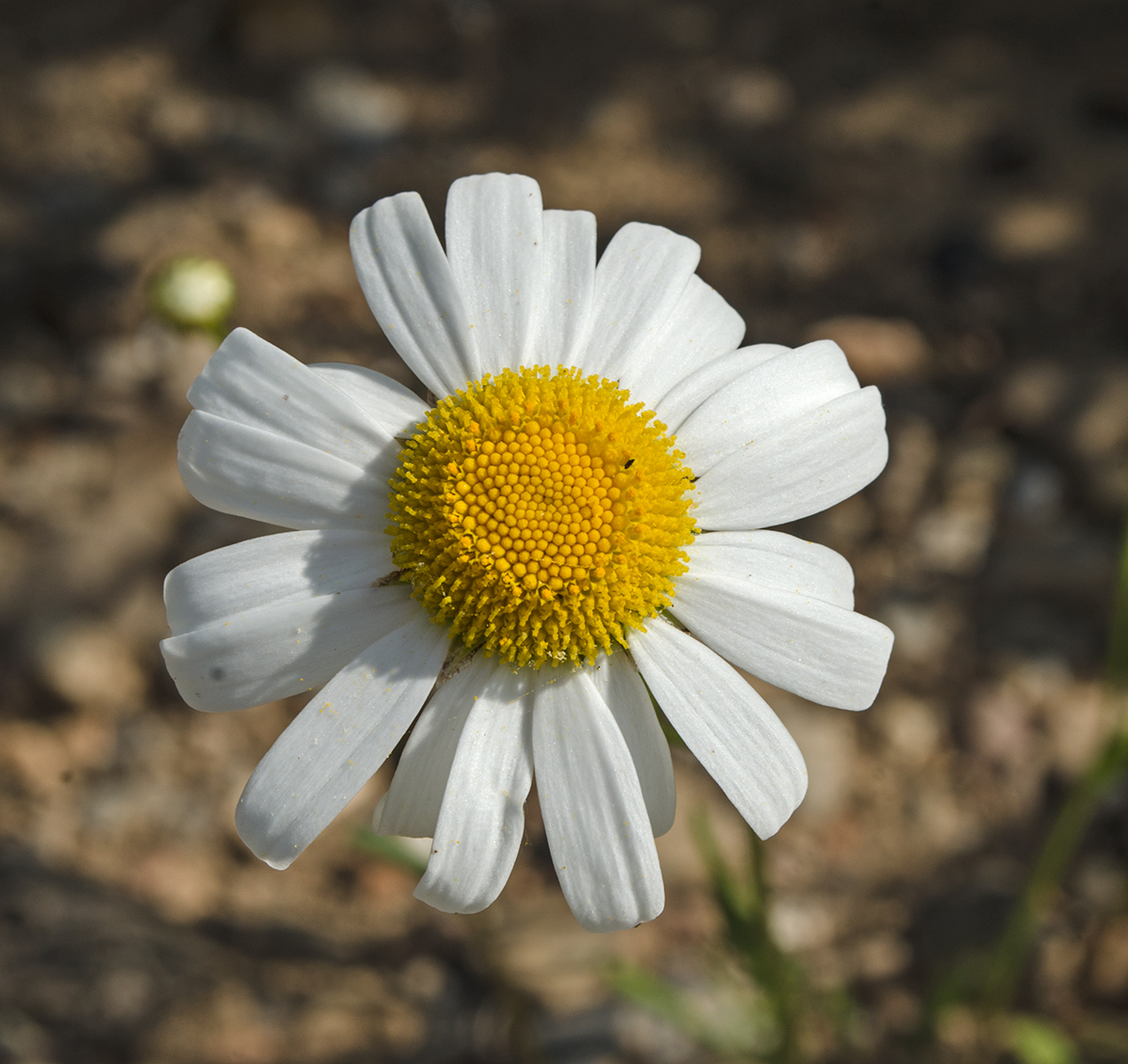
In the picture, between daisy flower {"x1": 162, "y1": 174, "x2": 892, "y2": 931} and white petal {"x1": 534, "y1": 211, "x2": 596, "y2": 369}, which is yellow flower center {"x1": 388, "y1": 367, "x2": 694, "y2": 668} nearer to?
daisy flower {"x1": 162, "y1": 174, "x2": 892, "y2": 931}

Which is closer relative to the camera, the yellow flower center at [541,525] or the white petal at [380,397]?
the yellow flower center at [541,525]

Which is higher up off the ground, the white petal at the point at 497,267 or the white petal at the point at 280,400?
the white petal at the point at 497,267

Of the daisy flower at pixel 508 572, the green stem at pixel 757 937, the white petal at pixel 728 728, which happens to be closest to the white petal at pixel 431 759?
the daisy flower at pixel 508 572

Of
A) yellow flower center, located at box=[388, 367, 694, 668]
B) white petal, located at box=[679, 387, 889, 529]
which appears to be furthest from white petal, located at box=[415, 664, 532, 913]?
white petal, located at box=[679, 387, 889, 529]

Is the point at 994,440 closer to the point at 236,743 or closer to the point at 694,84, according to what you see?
the point at 694,84

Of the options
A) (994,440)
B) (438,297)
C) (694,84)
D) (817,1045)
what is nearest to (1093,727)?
(994,440)

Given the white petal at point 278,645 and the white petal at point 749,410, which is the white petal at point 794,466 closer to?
the white petal at point 749,410
